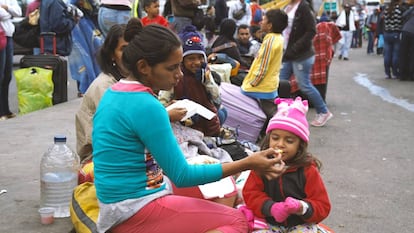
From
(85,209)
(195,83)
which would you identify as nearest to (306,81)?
(195,83)

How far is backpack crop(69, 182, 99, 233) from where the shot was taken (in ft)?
11.5

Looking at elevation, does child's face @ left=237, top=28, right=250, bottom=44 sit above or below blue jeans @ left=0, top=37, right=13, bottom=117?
above

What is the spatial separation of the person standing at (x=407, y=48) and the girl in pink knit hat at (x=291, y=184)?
33.4 feet

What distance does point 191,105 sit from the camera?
443 cm

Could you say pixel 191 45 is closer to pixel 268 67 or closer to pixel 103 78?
pixel 103 78

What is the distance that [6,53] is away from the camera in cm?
788

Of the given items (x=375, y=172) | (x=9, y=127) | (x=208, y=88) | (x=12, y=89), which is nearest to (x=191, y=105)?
(x=208, y=88)

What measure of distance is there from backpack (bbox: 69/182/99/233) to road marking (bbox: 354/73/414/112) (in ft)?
23.1

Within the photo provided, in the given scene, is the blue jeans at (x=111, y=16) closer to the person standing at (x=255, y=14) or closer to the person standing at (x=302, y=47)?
the person standing at (x=302, y=47)

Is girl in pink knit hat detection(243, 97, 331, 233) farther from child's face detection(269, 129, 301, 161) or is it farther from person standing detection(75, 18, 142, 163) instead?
person standing detection(75, 18, 142, 163)

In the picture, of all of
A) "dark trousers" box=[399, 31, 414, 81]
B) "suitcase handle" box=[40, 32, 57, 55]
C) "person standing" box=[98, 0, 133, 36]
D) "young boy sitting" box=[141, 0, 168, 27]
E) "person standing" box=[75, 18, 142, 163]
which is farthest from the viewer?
"dark trousers" box=[399, 31, 414, 81]

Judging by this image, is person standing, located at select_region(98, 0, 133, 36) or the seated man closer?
person standing, located at select_region(98, 0, 133, 36)

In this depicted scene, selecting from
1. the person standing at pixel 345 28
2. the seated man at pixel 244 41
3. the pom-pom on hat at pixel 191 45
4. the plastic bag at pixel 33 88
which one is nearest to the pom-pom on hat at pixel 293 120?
the pom-pom on hat at pixel 191 45

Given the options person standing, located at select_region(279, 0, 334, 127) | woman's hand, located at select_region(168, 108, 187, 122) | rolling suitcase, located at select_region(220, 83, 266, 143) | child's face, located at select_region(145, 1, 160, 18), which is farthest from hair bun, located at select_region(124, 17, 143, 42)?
child's face, located at select_region(145, 1, 160, 18)
